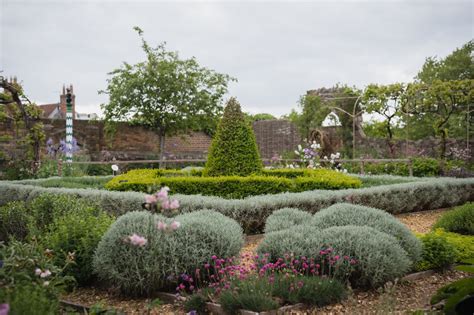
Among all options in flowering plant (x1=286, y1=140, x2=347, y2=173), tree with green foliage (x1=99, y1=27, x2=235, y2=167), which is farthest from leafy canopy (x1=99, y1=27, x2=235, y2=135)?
flowering plant (x1=286, y1=140, x2=347, y2=173)

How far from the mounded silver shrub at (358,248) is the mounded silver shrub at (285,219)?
2.17 feet

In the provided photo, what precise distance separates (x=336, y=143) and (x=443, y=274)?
13338 millimetres

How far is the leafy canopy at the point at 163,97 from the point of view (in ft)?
59.4

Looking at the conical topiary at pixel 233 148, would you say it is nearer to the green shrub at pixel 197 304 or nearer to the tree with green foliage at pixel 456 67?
the green shrub at pixel 197 304

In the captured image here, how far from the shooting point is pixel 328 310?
167 inches

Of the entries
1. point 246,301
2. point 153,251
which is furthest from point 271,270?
point 153,251

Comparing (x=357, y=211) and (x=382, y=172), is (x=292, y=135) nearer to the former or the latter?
(x=382, y=172)

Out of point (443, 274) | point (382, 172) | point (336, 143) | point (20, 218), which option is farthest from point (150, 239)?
point (336, 143)

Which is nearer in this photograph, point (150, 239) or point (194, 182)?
point (150, 239)

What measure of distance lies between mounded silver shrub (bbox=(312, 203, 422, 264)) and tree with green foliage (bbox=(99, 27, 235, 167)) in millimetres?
12840

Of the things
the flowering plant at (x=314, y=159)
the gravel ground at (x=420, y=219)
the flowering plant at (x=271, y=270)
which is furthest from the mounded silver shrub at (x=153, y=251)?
the flowering plant at (x=314, y=159)

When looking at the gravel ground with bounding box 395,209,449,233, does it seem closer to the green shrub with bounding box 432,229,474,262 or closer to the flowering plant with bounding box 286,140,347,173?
the green shrub with bounding box 432,229,474,262

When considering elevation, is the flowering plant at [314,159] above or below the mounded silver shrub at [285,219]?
above

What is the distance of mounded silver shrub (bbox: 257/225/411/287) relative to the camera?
4.76 metres
